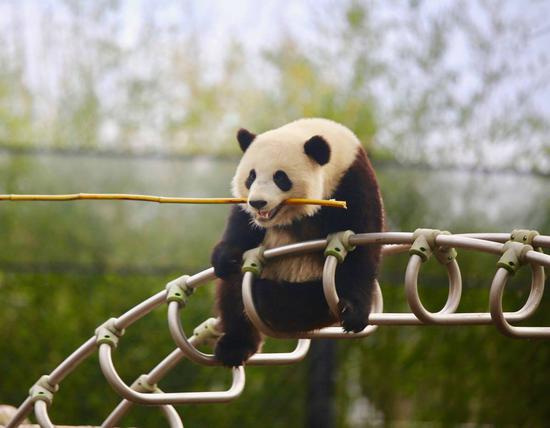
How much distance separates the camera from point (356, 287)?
2.16 m

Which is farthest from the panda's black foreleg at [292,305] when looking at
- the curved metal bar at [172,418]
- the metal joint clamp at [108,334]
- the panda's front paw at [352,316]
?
the curved metal bar at [172,418]

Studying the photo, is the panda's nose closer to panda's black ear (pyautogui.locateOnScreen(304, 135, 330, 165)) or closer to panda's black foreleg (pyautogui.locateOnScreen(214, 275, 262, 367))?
panda's black ear (pyautogui.locateOnScreen(304, 135, 330, 165))

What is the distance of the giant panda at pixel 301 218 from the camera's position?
7.04ft

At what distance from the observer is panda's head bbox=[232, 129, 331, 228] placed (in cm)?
213

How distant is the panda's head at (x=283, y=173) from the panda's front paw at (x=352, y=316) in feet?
0.86

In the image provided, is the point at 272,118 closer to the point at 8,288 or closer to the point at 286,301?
the point at 8,288

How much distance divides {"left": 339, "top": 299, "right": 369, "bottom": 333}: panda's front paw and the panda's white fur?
0.17 m

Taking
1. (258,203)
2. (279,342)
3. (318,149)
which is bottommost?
(279,342)

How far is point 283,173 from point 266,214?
12 centimetres

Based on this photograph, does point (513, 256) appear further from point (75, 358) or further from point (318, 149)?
point (75, 358)

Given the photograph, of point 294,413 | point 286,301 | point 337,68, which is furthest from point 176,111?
point 286,301

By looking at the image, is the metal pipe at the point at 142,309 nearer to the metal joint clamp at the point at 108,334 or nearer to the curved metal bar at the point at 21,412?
the metal joint clamp at the point at 108,334

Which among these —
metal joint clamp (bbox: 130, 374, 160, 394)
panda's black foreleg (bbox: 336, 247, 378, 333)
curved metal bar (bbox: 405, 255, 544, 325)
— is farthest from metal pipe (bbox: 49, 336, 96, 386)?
curved metal bar (bbox: 405, 255, 544, 325)

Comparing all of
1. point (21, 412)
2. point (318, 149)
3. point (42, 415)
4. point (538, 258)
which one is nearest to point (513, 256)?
point (538, 258)
